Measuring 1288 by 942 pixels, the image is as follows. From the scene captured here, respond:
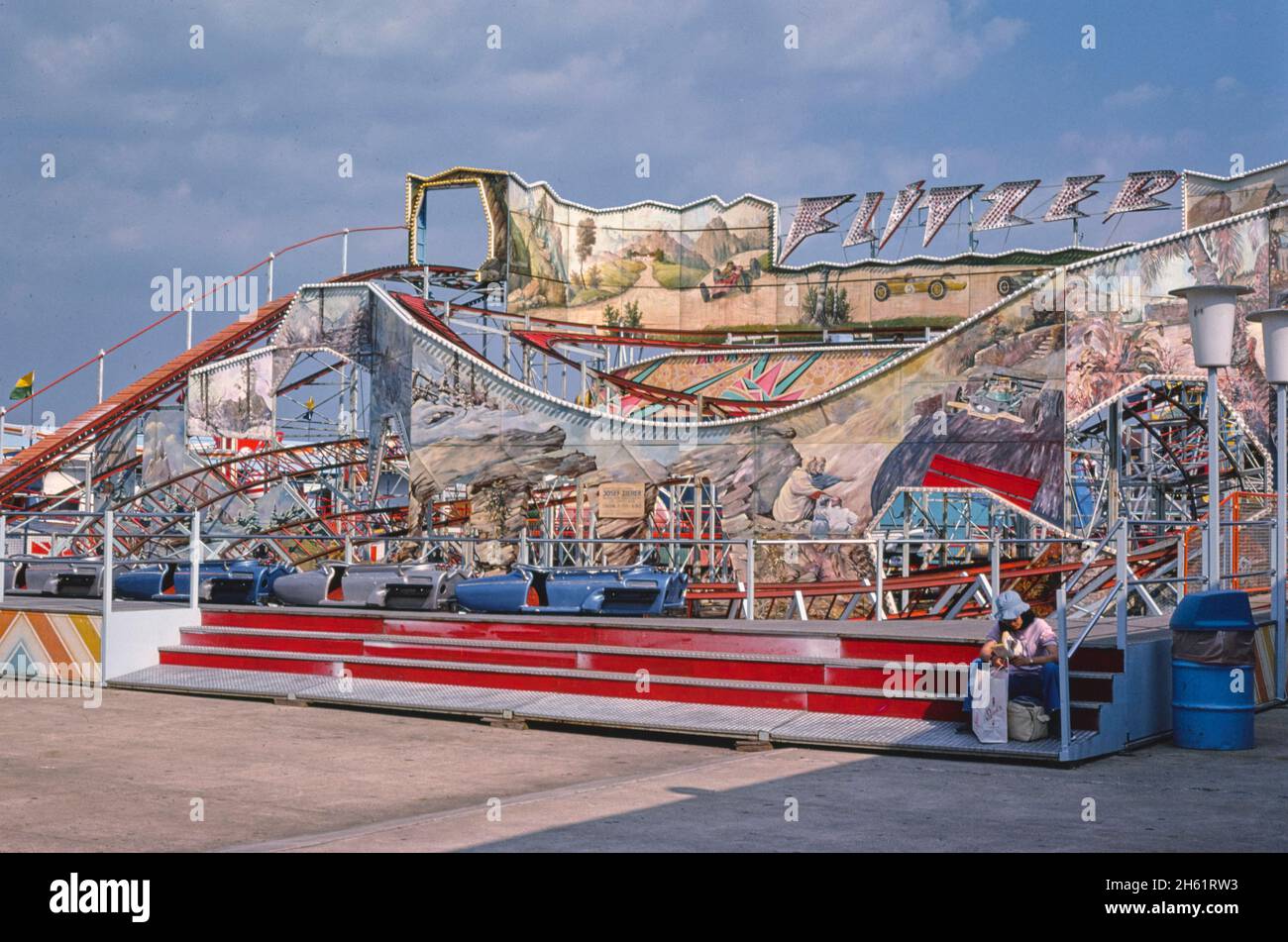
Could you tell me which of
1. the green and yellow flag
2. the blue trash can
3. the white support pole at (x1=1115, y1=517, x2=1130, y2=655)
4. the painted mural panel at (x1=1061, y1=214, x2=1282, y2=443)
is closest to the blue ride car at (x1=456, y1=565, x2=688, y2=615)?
the white support pole at (x1=1115, y1=517, x2=1130, y2=655)

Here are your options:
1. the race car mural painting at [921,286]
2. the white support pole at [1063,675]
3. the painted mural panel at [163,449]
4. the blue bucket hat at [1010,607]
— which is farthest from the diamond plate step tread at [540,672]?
the race car mural painting at [921,286]

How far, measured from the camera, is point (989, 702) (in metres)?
10.7

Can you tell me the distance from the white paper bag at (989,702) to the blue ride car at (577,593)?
5685mm

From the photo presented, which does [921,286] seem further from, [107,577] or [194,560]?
[107,577]

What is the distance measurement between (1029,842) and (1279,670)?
Answer: 7.98 meters

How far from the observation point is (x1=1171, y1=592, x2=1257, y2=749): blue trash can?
11.0m

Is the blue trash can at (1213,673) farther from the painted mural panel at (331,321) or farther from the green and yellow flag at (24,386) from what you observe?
the green and yellow flag at (24,386)

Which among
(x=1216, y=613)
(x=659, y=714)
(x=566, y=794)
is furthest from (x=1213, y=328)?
(x=566, y=794)

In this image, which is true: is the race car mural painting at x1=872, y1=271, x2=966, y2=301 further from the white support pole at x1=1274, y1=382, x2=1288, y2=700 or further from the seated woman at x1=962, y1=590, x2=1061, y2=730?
the seated woman at x1=962, y1=590, x2=1061, y2=730

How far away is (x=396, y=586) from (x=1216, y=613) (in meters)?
10.1

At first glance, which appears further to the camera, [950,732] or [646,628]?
[646,628]
